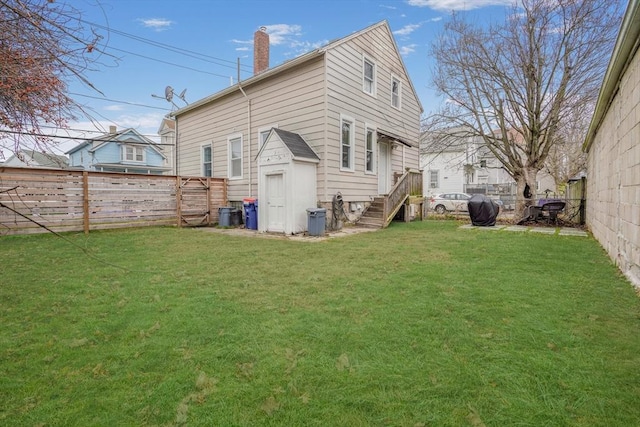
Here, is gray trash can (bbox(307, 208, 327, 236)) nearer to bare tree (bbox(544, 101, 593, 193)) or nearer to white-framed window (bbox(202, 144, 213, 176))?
white-framed window (bbox(202, 144, 213, 176))

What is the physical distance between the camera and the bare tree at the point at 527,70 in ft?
35.0

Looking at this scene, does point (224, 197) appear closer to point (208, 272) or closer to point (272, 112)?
point (272, 112)

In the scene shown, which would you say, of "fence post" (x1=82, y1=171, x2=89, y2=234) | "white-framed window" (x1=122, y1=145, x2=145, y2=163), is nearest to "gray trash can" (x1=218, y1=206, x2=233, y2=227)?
"fence post" (x1=82, y1=171, x2=89, y2=234)

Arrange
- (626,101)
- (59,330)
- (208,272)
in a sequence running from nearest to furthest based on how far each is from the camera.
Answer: (59,330) → (626,101) → (208,272)

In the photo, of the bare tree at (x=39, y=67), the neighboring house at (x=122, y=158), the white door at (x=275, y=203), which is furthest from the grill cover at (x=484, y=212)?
the neighboring house at (x=122, y=158)

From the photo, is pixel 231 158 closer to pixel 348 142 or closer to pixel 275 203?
pixel 275 203

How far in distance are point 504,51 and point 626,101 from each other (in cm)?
862

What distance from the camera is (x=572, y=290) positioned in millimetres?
4023

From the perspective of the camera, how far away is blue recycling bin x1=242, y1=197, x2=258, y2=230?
10922 millimetres

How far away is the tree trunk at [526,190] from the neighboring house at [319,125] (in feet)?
14.8

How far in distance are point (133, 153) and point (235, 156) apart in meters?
19.3

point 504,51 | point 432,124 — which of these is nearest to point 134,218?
point 432,124

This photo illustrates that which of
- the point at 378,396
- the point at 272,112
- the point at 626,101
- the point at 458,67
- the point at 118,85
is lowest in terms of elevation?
the point at 378,396

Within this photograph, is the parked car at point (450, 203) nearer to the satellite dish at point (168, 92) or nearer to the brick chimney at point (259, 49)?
the brick chimney at point (259, 49)
